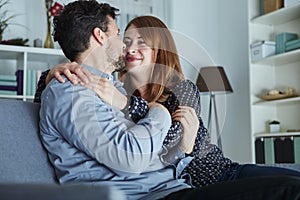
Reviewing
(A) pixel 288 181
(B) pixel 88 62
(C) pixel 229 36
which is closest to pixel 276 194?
(A) pixel 288 181

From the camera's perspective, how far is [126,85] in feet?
6.31

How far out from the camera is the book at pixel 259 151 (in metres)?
3.83

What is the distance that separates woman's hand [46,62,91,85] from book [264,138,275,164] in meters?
2.60

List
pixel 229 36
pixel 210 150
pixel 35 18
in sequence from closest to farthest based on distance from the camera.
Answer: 1. pixel 210 150
2. pixel 35 18
3. pixel 229 36

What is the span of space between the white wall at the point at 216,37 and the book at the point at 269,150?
46 cm

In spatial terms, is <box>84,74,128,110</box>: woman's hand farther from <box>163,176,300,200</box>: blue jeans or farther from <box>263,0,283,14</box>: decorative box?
<box>263,0,283,14</box>: decorative box

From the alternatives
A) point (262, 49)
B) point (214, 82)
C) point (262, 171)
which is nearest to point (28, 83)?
point (214, 82)

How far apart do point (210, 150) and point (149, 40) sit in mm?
479

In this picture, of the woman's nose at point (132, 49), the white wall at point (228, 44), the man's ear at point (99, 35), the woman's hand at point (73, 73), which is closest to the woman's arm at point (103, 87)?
the woman's hand at point (73, 73)

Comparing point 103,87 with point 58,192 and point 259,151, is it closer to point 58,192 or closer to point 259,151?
point 58,192

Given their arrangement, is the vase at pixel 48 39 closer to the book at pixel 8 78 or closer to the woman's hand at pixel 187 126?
the book at pixel 8 78

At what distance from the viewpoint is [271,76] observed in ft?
13.4

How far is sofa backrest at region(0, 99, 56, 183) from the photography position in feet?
4.17

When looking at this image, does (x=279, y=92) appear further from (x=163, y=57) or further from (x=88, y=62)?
(x=88, y=62)
